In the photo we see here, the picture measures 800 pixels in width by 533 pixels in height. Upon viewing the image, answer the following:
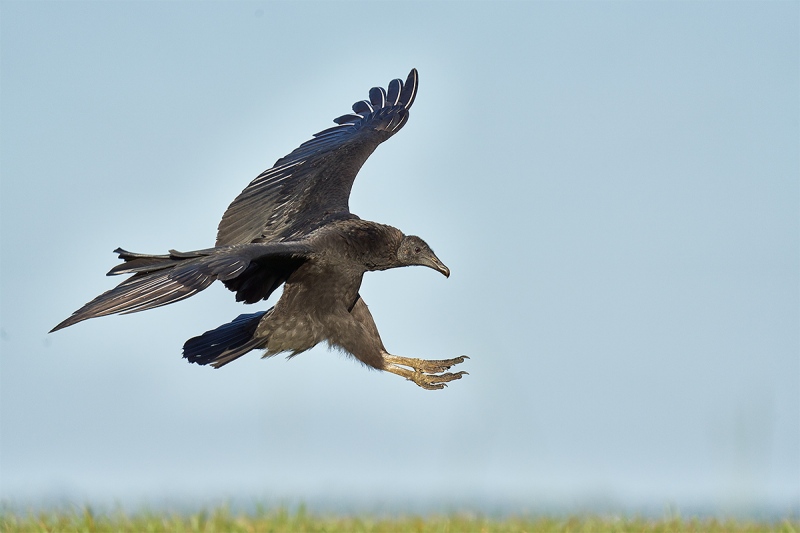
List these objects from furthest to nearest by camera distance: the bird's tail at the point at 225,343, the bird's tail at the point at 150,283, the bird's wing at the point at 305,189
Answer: the bird's wing at the point at 305,189 → the bird's tail at the point at 225,343 → the bird's tail at the point at 150,283

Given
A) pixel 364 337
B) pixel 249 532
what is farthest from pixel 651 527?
pixel 364 337

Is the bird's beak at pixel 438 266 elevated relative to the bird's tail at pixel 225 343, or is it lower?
elevated

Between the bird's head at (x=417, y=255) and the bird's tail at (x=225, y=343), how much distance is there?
3.16ft

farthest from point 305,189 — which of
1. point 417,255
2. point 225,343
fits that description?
point 225,343

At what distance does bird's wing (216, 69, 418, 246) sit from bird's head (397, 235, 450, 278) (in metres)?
0.60

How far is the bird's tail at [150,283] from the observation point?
4332 millimetres

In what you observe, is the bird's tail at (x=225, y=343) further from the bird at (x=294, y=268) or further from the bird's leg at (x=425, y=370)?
the bird's leg at (x=425, y=370)

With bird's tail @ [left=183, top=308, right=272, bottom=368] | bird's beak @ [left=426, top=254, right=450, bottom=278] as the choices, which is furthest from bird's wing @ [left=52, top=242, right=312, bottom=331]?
bird's beak @ [left=426, top=254, right=450, bottom=278]

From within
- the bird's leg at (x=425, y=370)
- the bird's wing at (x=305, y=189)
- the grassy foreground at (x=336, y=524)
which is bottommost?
the grassy foreground at (x=336, y=524)

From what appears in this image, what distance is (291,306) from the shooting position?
18.7 feet

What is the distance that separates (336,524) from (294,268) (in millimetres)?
2050

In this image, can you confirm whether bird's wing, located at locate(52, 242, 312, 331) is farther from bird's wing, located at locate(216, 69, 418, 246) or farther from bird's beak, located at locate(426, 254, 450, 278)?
bird's wing, located at locate(216, 69, 418, 246)

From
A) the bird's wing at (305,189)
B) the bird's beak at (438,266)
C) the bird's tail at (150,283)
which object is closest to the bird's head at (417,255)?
the bird's beak at (438,266)

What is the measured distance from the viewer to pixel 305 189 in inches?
272
